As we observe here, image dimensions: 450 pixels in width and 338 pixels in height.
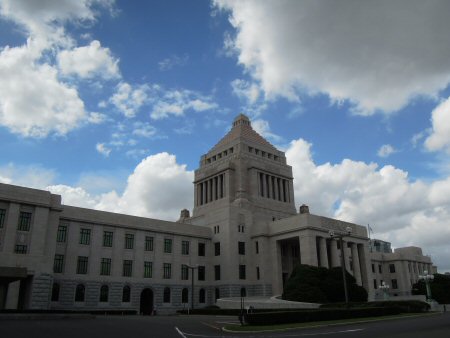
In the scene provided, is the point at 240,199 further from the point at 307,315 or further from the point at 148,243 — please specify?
the point at 307,315

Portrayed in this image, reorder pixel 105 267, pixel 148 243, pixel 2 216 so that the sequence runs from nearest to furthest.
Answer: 1. pixel 2 216
2. pixel 105 267
3. pixel 148 243

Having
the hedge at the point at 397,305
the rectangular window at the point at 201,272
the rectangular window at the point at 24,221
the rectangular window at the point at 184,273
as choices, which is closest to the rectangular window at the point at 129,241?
the rectangular window at the point at 184,273

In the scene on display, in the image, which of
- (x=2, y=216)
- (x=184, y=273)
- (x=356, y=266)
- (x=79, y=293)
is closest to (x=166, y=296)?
(x=184, y=273)

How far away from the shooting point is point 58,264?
54.2 m

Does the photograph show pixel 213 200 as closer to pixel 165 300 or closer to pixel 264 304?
pixel 165 300

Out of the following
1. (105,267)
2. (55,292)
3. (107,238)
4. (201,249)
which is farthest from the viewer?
(201,249)

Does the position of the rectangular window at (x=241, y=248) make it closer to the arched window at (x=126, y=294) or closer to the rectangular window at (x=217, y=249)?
the rectangular window at (x=217, y=249)

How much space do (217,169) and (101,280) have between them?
1393 inches

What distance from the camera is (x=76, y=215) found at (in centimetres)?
5750

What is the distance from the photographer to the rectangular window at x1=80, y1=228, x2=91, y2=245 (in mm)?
57656

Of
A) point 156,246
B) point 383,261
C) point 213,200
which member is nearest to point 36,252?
point 156,246

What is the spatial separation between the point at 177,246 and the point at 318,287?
2345 cm

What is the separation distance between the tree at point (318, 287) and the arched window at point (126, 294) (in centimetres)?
2197

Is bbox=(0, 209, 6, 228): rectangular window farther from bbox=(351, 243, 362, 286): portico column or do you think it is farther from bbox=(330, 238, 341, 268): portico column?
bbox=(351, 243, 362, 286): portico column
